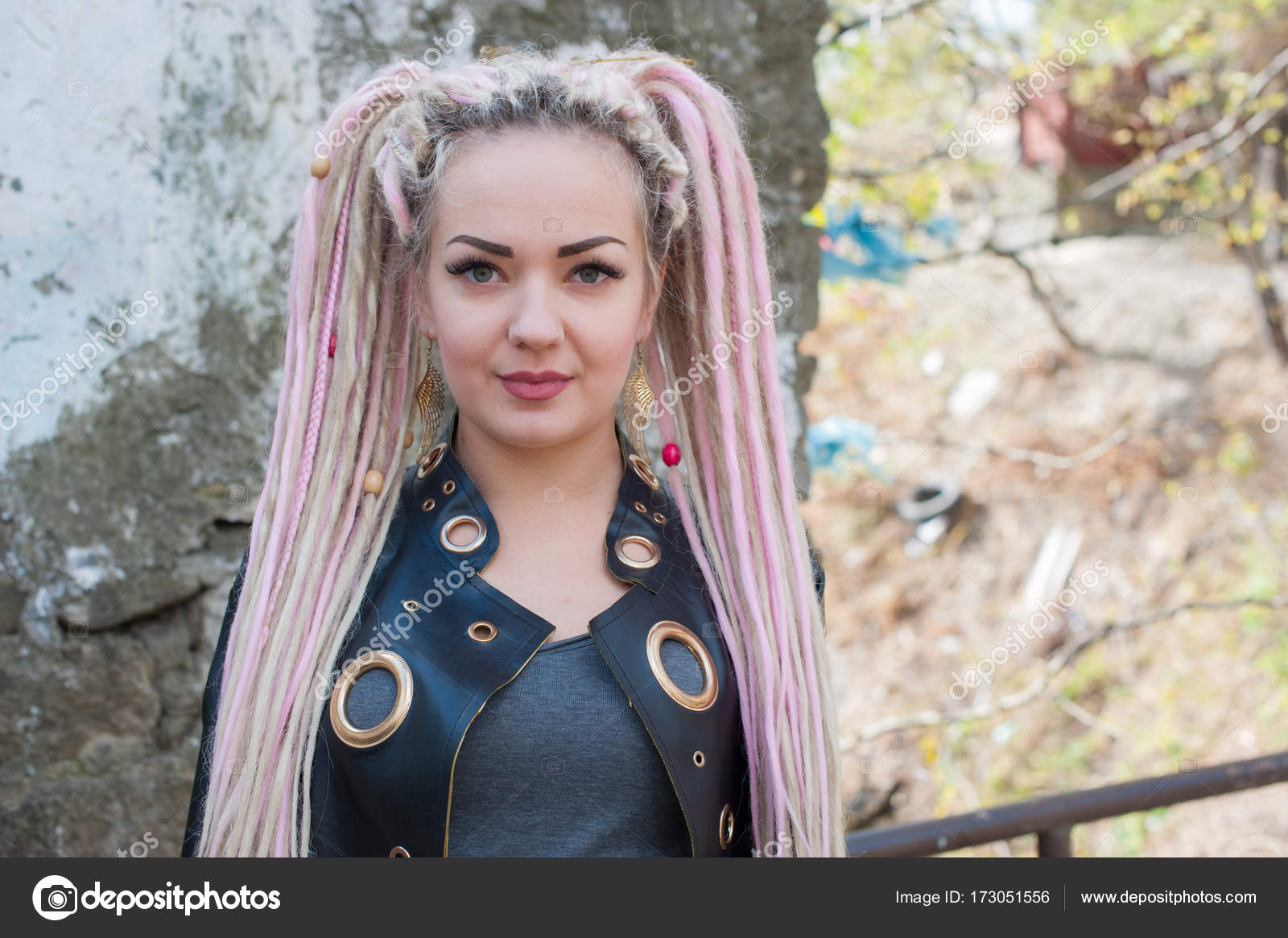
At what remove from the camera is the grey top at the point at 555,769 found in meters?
1.41

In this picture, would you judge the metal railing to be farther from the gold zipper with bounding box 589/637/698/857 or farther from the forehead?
the forehead

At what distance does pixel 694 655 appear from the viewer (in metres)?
1.53

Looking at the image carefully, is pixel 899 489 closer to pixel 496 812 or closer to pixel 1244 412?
pixel 1244 412

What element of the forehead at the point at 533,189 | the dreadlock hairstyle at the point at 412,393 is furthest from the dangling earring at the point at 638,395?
the forehead at the point at 533,189

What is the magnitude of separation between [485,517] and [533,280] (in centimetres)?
35

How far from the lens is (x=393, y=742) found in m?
1.41

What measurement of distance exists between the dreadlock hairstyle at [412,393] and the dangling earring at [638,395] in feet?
0.07

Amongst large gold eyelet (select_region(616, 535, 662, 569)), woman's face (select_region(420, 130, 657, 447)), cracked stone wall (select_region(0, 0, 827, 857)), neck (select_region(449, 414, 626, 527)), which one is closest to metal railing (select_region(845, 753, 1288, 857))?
large gold eyelet (select_region(616, 535, 662, 569))

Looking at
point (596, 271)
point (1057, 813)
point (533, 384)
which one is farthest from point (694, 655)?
point (1057, 813)

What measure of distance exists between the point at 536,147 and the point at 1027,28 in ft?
19.3

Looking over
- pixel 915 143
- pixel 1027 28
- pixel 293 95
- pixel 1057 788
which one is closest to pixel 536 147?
pixel 293 95
